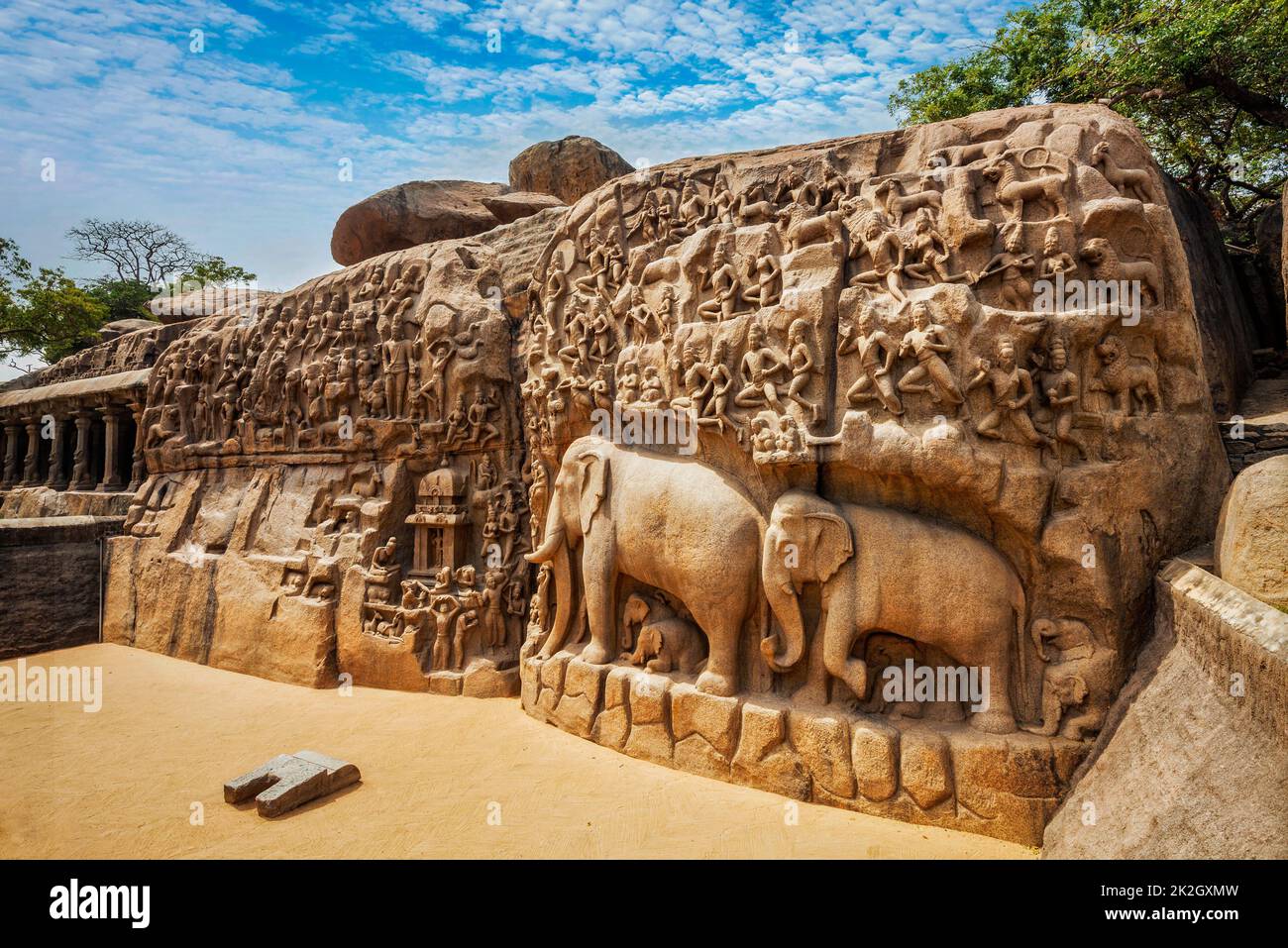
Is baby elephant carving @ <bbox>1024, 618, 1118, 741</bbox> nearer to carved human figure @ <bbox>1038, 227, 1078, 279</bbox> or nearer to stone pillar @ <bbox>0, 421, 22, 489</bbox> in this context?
carved human figure @ <bbox>1038, 227, 1078, 279</bbox>

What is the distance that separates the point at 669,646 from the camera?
20.3ft

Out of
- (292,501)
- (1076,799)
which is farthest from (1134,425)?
(292,501)

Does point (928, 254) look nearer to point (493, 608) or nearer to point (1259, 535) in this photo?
point (1259, 535)

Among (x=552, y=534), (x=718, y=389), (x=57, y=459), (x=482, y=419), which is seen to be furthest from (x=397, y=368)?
(x=57, y=459)

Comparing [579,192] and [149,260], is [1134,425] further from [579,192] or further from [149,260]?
[149,260]

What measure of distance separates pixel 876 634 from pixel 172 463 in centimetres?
1199

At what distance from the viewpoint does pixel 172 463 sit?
11758mm

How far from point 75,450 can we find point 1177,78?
23.0 meters

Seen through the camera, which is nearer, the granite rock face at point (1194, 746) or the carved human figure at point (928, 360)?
the granite rock face at point (1194, 746)

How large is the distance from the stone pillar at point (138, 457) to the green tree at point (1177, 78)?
664 inches

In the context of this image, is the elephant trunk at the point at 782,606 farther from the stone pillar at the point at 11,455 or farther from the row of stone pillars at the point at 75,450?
the stone pillar at the point at 11,455

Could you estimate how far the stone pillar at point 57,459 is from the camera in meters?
15.5

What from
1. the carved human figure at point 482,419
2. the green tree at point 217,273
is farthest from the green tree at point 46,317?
the carved human figure at point 482,419

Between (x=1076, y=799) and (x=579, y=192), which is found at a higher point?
(x=579, y=192)
